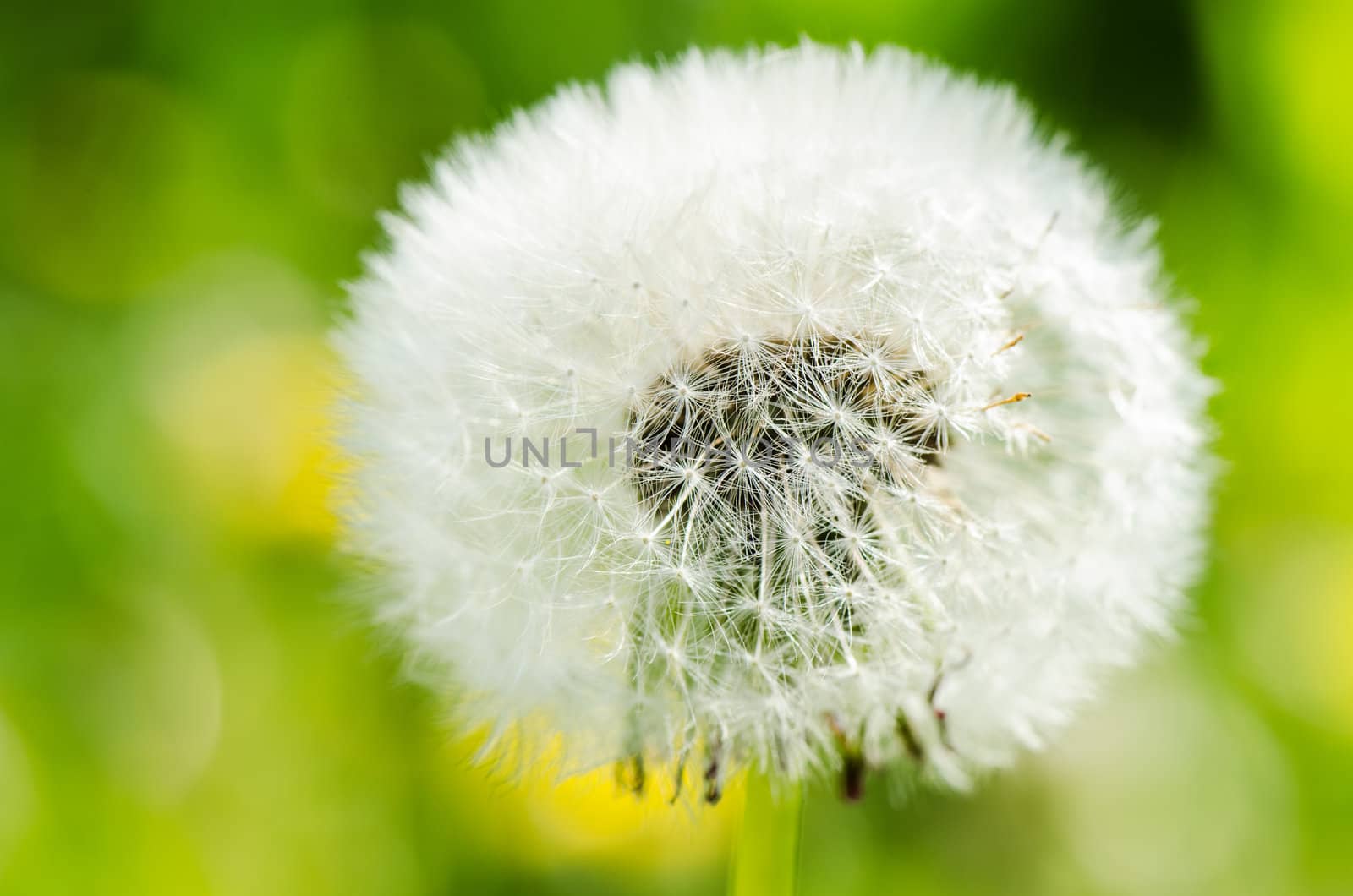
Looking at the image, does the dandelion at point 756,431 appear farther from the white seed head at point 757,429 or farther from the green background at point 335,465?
the green background at point 335,465

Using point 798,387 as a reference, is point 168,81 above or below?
above

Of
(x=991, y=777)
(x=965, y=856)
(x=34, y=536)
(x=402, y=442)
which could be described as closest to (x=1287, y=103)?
(x=991, y=777)

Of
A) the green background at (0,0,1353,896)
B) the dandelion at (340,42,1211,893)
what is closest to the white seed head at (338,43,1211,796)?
the dandelion at (340,42,1211,893)

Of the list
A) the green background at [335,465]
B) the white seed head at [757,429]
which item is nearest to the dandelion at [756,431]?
the white seed head at [757,429]

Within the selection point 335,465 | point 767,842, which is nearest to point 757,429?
point 767,842

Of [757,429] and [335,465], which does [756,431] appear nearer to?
[757,429]

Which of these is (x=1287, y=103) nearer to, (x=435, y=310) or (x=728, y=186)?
(x=728, y=186)

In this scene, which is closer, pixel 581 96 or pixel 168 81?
pixel 581 96
